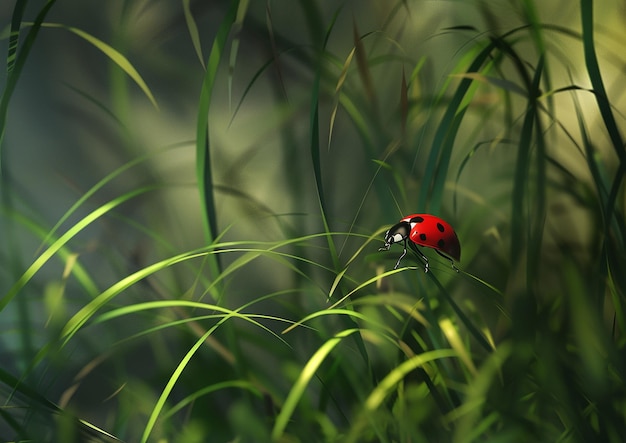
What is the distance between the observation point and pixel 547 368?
616 mm

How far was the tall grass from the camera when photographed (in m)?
0.65

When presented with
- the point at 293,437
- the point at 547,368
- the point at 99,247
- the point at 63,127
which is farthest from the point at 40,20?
the point at 547,368

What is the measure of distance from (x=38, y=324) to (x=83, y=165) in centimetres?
16

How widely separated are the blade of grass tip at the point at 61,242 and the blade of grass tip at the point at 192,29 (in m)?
0.14

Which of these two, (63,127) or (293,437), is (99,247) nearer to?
(63,127)

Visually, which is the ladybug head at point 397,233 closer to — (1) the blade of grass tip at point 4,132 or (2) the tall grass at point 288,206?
(2) the tall grass at point 288,206

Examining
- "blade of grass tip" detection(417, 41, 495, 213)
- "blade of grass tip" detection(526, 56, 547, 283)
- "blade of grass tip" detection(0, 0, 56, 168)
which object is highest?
"blade of grass tip" detection(0, 0, 56, 168)

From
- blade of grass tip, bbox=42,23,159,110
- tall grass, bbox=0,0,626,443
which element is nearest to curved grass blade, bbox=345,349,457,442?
tall grass, bbox=0,0,626,443

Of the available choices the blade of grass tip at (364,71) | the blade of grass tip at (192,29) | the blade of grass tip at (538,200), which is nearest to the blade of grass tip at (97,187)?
the blade of grass tip at (192,29)

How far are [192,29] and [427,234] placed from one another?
286 mm

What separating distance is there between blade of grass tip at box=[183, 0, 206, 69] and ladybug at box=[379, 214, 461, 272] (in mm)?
235

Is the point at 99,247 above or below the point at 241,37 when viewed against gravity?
below

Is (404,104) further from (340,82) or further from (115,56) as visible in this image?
(115,56)

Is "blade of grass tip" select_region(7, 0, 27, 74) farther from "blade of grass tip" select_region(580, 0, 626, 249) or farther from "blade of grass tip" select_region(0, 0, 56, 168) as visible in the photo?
"blade of grass tip" select_region(580, 0, 626, 249)
